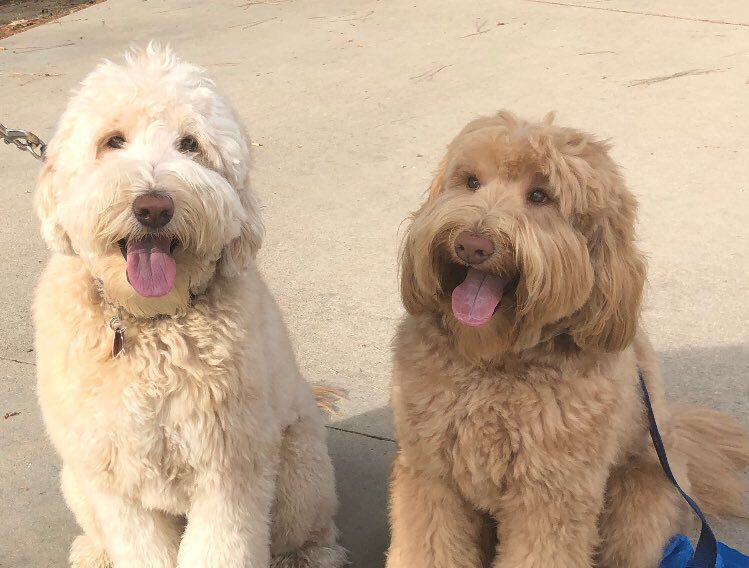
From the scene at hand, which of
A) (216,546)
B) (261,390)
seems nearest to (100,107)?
(261,390)

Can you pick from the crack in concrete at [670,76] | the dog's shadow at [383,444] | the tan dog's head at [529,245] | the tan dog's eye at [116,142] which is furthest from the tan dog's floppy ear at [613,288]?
the crack in concrete at [670,76]

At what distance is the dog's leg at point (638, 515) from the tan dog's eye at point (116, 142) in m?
1.74

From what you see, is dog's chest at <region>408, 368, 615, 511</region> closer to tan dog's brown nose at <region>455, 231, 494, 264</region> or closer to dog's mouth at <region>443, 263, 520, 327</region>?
dog's mouth at <region>443, 263, 520, 327</region>

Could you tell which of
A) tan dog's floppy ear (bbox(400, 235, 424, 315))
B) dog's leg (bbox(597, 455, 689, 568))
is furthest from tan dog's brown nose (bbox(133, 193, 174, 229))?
dog's leg (bbox(597, 455, 689, 568))

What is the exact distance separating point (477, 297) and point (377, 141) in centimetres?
393

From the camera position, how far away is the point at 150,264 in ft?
7.76

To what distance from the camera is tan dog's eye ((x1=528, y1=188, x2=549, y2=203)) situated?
7.67 ft

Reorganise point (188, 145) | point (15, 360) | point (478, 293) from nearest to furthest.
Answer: point (478, 293), point (188, 145), point (15, 360)

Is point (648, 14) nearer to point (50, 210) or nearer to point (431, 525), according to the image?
point (431, 525)

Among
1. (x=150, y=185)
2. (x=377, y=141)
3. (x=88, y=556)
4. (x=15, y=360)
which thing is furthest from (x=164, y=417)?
(x=377, y=141)

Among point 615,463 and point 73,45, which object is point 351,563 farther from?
point 73,45

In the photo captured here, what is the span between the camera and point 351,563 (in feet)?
9.86

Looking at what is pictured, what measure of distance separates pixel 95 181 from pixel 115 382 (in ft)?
1.80

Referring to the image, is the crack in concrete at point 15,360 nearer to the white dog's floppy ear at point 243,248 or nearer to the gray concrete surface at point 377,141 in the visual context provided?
the gray concrete surface at point 377,141
